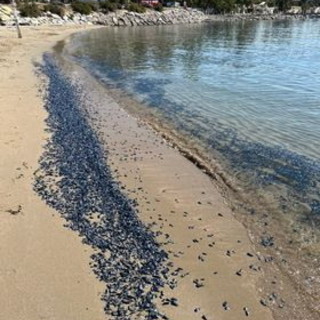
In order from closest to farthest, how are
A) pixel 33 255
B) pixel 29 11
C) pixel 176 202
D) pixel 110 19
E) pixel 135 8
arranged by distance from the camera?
pixel 33 255
pixel 176 202
pixel 29 11
pixel 110 19
pixel 135 8

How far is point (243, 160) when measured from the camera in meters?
16.0

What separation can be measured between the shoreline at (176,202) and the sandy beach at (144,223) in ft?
0.08

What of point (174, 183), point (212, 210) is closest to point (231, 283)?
point (212, 210)

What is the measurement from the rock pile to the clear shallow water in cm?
3681

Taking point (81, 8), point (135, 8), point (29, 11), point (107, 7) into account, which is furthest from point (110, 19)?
point (135, 8)

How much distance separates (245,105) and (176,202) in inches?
523

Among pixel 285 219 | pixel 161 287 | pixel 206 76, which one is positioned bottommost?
pixel 206 76

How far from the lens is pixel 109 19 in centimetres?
10475

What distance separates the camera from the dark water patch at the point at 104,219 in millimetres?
8383

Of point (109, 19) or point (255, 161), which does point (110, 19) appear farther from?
point (255, 161)

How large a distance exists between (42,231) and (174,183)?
4.85m

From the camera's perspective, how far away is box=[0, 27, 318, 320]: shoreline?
8.52 metres

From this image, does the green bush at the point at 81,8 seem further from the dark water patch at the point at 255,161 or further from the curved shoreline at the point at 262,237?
the curved shoreline at the point at 262,237

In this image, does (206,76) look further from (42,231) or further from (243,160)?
(42,231)
